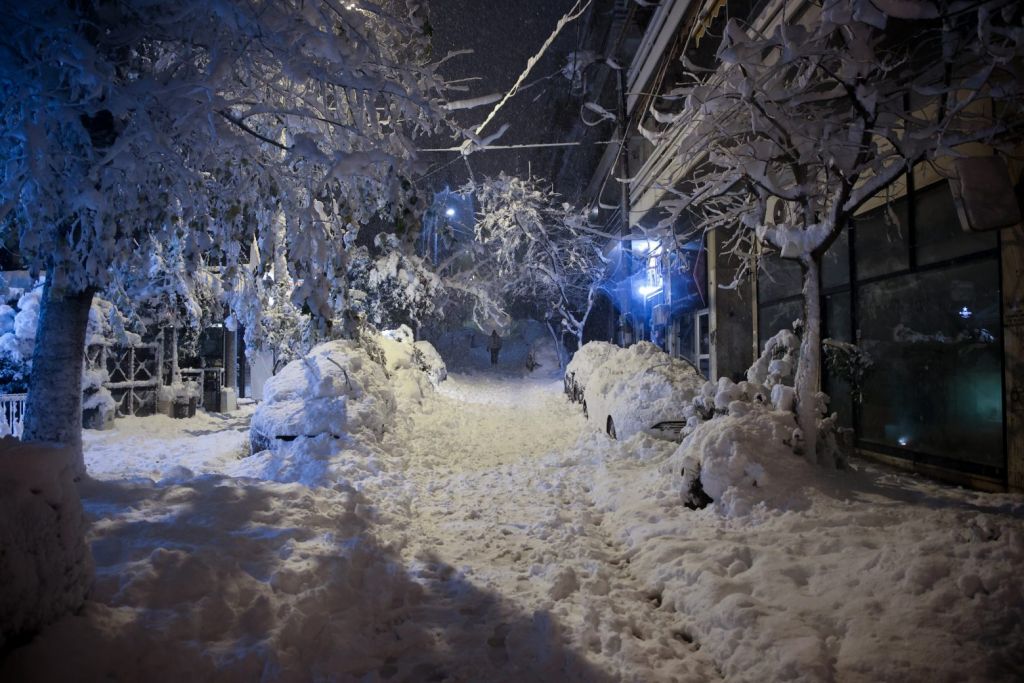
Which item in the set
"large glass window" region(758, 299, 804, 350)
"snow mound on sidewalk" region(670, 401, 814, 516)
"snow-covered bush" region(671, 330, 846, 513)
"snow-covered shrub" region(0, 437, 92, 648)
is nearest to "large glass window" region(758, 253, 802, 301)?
"large glass window" region(758, 299, 804, 350)

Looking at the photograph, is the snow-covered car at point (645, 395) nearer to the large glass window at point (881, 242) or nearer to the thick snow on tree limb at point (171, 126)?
the large glass window at point (881, 242)

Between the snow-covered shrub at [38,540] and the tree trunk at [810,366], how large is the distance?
6.12 m

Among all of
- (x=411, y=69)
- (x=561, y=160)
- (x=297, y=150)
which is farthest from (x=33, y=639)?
(x=561, y=160)

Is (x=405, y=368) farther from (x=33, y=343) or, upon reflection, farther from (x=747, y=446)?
(x=747, y=446)

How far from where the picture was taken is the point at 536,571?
13.9ft

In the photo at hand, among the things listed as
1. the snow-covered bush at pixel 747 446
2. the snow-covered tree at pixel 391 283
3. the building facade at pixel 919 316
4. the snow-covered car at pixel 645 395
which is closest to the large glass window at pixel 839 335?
the building facade at pixel 919 316

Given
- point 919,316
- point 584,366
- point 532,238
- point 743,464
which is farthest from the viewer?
point 532,238

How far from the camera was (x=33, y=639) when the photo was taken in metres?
2.16

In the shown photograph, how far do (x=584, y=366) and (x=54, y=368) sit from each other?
429 inches

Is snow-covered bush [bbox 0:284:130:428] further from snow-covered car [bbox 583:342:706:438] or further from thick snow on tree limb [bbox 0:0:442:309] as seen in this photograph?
snow-covered car [bbox 583:342:706:438]

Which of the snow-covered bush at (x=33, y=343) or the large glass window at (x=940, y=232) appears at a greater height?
the large glass window at (x=940, y=232)

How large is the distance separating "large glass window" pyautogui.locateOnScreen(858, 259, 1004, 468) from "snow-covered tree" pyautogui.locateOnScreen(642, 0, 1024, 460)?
212cm

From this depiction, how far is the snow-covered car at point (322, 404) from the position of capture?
8234 mm

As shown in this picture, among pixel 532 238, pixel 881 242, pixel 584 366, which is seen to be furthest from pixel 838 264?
pixel 532 238
